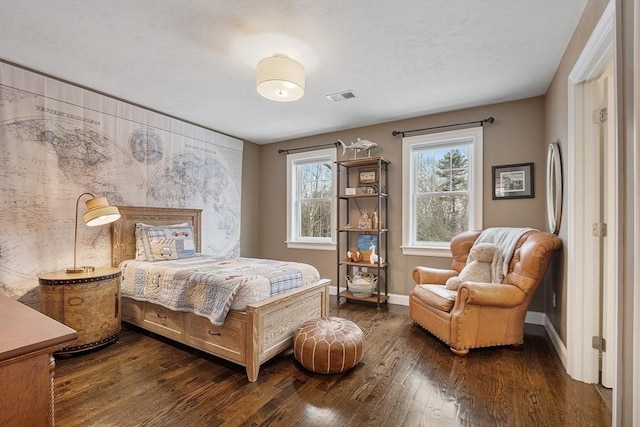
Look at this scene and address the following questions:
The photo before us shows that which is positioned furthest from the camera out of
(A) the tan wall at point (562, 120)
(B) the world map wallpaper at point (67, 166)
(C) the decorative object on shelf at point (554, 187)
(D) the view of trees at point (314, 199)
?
(D) the view of trees at point (314, 199)

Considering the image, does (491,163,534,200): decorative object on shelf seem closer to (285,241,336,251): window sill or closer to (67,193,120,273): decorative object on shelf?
(285,241,336,251): window sill

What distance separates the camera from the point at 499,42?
2312mm

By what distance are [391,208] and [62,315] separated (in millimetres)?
3675

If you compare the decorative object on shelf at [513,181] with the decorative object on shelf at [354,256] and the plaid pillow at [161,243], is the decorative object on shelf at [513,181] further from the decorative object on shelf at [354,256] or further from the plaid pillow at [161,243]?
the plaid pillow at [161,243]

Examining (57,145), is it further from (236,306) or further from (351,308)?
(351,308)

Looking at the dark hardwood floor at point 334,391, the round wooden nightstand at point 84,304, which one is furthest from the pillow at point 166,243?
the dark hardwood floor at point 334,391

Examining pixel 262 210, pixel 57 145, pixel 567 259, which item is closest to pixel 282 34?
Result: pixel 57 145

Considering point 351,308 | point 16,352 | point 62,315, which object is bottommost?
point 351,308

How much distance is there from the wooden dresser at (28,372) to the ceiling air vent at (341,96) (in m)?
3.03

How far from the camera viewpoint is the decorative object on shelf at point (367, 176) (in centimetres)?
422

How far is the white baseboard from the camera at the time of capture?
240cm

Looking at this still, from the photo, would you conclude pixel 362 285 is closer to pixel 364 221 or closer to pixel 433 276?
pixel 364 221

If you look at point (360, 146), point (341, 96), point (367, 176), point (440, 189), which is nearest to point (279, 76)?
point (341, 96)

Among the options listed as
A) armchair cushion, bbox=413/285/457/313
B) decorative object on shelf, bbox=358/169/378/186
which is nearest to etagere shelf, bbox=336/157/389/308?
decorative object on shelf, bbox=358/169/378/186
